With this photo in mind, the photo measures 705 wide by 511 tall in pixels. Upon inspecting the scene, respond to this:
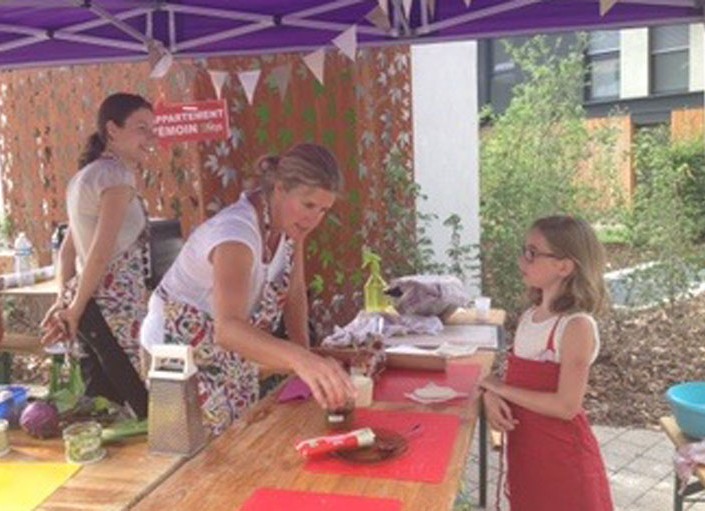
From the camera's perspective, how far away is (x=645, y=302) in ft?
21.0

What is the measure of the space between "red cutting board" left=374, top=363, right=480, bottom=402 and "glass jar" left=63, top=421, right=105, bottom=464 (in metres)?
0.86

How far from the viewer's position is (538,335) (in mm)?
2465

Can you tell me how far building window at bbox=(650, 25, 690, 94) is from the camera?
16625 mm

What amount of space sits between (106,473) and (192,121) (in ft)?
11.0

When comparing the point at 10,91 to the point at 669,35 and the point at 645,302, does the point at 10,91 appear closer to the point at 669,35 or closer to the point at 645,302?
the point at 645,302

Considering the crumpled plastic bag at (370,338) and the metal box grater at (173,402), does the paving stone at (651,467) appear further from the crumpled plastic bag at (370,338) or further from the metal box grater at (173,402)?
the metal box grater at (173,402)

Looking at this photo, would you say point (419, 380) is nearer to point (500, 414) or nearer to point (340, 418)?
point (500, 414)

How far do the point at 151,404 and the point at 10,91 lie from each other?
546cm

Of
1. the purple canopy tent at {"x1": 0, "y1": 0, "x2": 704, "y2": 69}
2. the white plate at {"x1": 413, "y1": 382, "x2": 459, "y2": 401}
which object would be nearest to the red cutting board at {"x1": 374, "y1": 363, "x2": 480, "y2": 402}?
the white plate at {"x1": 413, "y1": 382, "x2": 459, "y2": 401}

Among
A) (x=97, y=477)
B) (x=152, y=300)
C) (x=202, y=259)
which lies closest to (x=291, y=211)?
(x=202, y=259)

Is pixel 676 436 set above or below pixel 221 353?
below

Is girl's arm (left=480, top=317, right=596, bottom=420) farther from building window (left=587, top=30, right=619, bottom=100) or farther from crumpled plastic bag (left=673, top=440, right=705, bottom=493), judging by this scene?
building window (left=587, top=30, right=619, bottom=100)

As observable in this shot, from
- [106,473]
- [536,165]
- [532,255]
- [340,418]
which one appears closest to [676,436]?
[532,255]

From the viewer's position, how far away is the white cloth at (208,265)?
7.35 feet
